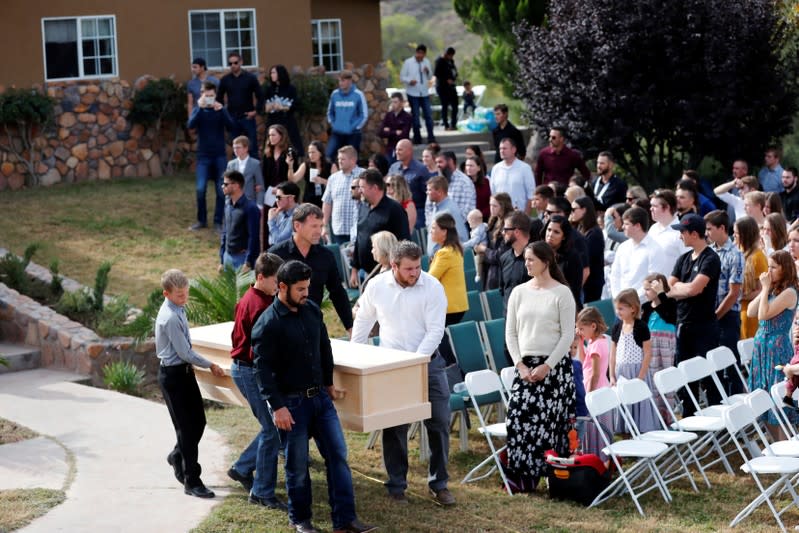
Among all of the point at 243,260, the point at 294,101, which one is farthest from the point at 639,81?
the point at 243,260

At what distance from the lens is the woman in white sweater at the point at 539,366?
9.20 metres

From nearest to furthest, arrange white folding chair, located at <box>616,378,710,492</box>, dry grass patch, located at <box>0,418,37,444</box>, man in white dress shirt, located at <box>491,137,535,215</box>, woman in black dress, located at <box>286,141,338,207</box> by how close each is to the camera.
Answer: white folding chair, located at <box>616,378,710,492</box> → dry grass patch, located at <box>0,418,37,444</box> → man in white dress shirt, located at <box>491,137,535,215</box> → woman in black dress, located at <box>286,141,338,207</box>

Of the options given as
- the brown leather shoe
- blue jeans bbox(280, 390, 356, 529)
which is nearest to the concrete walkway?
blue jeans bbox(280, 390, 356, 529)

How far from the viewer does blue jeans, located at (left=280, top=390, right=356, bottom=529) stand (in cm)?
819

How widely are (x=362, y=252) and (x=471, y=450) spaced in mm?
2439

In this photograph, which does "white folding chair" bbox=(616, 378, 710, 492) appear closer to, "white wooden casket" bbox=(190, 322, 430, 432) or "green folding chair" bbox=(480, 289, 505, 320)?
"white wooden casket" bbox=(190, 322, 430, 432)

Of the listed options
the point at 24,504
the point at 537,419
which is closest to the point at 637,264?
the point at 537,419

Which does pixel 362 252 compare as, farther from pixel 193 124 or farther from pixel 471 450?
pixel 193 124

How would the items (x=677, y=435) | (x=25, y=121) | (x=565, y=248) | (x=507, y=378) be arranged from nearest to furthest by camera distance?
(x=677, y=435)
(x=507, y=378)
(x=565, y=248)
(x=25, y=121)

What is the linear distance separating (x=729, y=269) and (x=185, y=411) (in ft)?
16.0

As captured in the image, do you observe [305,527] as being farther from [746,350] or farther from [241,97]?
[241,97]

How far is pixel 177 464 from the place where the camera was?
918 cm

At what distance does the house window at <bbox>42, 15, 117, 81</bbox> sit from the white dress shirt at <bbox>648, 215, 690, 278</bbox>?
13157mm

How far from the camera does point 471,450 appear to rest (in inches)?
412
